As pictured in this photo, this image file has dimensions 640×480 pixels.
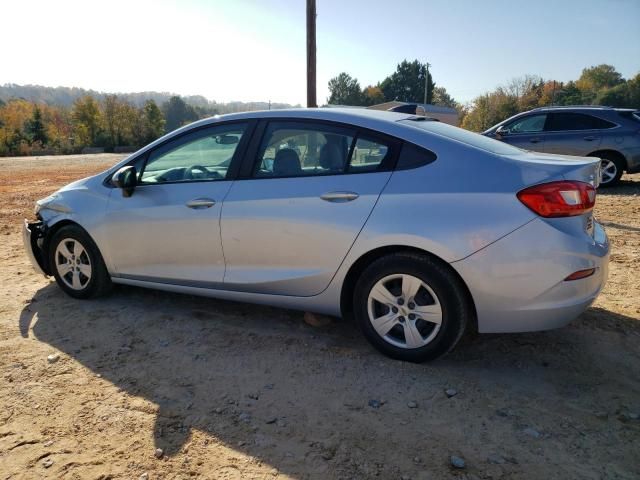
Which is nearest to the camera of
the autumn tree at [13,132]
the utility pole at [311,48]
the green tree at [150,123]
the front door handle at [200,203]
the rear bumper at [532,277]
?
the rear bumper at [532,277]

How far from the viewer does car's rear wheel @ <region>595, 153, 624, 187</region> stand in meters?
9.72

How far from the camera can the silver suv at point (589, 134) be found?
9438 millimetres

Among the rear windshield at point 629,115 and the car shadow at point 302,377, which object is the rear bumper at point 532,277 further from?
the rear windshield at point 629,115

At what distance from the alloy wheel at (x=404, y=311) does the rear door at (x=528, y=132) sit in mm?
8351

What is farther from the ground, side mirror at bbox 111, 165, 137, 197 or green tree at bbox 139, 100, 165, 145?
green tree at bbox 139, 100, 165, 145

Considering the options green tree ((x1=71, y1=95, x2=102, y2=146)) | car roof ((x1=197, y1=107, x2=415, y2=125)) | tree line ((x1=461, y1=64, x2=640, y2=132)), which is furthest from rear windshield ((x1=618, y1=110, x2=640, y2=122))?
green tree ((x1=71, y1=95, x2=102, y2=146))

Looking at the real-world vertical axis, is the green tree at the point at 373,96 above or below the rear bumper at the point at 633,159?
above

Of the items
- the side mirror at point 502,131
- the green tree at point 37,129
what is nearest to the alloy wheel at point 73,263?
the side mirror at point 502,131

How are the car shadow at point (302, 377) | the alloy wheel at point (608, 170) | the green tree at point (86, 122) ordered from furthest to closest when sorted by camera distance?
the green tree at point (86, 122) < the alloy wheel at point (608, 170) < the car shadow at point (302, 377)

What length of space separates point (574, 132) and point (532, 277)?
861cm

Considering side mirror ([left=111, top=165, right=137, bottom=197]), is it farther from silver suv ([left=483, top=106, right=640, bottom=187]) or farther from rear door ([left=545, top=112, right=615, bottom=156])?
rear door ([left=545, top=112, right=615, bottom=156])

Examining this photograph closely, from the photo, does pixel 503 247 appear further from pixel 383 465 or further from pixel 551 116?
pixel 551 116

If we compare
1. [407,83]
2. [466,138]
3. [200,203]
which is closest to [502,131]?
[466,138]

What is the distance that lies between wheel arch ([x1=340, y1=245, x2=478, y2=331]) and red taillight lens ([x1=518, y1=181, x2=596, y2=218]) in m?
0.59
